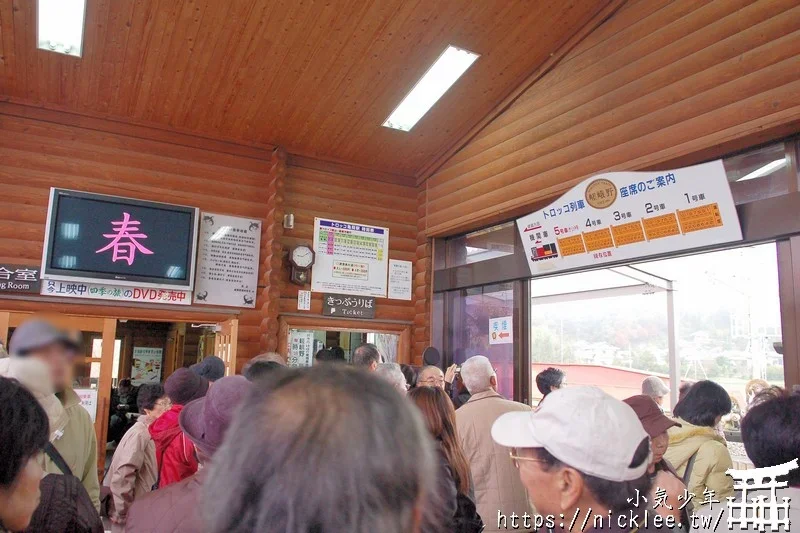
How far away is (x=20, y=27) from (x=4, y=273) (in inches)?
77.9

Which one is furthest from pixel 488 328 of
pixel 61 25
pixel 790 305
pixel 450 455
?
pixel 61 25

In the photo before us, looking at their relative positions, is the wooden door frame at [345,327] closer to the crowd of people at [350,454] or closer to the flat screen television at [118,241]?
the flat screen television at [118,241]

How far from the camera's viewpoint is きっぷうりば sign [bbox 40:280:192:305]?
4988 millimetres

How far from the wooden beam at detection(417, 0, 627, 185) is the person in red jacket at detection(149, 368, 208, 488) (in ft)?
13.0

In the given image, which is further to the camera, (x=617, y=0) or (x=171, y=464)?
(x=617, y=0)

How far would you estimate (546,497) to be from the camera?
144cm

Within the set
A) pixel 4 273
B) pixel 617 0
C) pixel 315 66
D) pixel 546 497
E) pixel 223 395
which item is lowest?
pixel 546 497

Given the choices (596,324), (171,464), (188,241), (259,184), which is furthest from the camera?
(596,324)

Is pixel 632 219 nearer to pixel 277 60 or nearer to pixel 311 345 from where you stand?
pixel 277 60

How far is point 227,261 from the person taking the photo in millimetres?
5684

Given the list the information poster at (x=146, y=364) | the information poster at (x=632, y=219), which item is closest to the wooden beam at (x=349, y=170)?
the information poster at (x=632, y=219)

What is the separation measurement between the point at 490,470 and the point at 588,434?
131cm

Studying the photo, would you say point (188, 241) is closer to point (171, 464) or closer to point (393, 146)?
point (393, 146)

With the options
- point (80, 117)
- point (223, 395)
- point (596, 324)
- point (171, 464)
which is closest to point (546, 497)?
point (223, 395)
